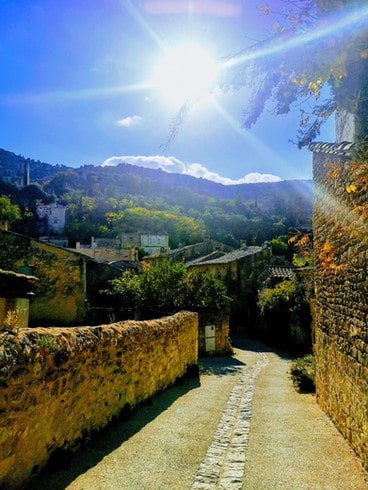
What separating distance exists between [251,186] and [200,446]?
528 ft

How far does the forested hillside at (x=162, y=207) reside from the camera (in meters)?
81.0

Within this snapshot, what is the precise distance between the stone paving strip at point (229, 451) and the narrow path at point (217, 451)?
0.04 ft

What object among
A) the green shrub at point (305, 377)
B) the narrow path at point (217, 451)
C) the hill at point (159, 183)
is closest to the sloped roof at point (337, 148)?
the narrow path at point (217, 451)

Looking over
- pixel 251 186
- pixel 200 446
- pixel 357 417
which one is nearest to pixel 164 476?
pixel 200 446

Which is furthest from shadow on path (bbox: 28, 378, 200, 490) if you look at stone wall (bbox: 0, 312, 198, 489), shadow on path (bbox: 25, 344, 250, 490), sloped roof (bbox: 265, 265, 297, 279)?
sloped roof (bbox: 265, 265, 297, 279)

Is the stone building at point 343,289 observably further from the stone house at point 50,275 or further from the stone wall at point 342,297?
the stone house at point 50,275

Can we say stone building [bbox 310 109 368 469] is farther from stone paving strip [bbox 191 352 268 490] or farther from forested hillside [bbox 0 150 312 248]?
forested hillside [bbox 0 150 312 248]

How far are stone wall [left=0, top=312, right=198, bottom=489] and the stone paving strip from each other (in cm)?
161

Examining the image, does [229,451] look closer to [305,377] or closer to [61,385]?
[61,385]

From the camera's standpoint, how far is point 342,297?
661 cm

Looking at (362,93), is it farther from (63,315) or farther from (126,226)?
(126,226)

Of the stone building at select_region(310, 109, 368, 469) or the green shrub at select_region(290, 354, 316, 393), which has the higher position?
the stone building at select_region(310, 109, 368, 469)

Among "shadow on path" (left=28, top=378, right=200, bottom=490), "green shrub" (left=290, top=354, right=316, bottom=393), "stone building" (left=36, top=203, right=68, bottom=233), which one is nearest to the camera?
"shadow on path" (left=28, top=378, right=200, bottom=490)

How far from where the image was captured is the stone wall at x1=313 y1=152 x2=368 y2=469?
17.5 ft
